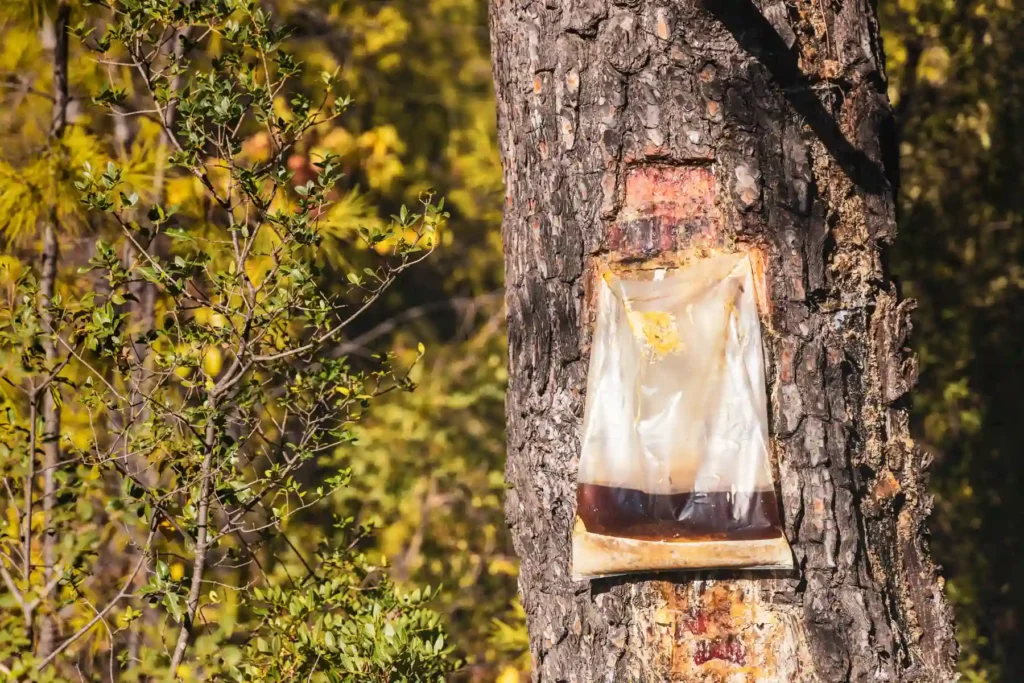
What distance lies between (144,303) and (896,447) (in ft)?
7.50

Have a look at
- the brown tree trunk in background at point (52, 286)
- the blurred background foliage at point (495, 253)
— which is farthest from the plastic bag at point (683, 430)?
the blurred background foliage at point (495, 253)

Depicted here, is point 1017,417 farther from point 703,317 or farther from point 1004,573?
point 703,317

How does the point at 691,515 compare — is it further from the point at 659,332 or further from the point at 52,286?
the point at 52,286

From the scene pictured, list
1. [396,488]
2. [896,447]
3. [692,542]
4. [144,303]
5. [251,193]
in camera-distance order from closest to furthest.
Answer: [692,542] → [896,447] → [251,193] → [144,303] → [396,488]

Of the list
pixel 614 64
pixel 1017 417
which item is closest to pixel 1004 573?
pixel 1017 417

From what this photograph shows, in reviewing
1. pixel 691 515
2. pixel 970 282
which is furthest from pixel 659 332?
pixel 970 282

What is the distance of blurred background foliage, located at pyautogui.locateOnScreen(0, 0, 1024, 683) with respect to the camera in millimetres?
3900

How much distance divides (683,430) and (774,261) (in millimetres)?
327

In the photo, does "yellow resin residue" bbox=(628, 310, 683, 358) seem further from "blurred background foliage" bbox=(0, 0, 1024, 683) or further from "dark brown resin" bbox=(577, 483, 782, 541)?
"blurred background foliage" bbox=(0, 0, 1024, 683)

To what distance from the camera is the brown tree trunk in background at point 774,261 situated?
1721 millimetres

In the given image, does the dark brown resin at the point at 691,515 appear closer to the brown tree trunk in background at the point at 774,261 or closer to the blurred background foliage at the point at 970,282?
the brown tree trunk in background at the point at 774,261

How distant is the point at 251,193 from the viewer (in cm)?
210

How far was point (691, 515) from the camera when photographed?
5.62ft

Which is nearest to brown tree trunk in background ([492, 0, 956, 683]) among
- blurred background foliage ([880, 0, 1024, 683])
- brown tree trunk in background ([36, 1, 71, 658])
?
brown tree trunk in background ([36, 1, 71, 658])
